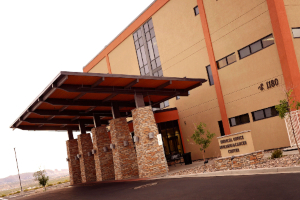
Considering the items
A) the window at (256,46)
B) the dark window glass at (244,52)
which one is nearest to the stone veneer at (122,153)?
the dark window glass at (244,52)

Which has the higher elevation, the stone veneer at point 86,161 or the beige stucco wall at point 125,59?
the beige stucco wall at point 125,59

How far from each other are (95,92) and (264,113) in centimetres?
1178

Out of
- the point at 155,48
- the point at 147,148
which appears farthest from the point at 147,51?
the point at 147,148

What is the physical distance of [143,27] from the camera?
31.7 metres

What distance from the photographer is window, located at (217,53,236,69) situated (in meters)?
22.4

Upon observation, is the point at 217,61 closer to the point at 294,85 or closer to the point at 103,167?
the point at 294,85

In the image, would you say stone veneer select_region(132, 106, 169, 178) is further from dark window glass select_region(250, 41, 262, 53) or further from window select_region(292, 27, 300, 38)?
window select_region(292, 27, 300, 38)

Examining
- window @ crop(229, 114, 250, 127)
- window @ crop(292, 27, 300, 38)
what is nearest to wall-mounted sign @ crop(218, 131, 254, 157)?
window @ crop(229, 114, 250, 127)

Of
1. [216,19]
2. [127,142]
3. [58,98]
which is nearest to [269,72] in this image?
[216,19]

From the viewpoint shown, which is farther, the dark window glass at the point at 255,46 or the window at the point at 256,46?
the dark window glass at the point at 255,46

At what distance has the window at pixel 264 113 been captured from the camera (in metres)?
20.0

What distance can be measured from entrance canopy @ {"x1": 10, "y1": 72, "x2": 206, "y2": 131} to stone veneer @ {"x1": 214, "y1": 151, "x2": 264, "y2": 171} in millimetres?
7330

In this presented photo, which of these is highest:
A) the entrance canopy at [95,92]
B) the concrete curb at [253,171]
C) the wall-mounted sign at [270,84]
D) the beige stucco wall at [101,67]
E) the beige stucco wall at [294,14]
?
the beige stucco wall at [101,67]

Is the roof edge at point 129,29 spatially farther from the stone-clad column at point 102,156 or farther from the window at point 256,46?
the stone-clad column at point 102,156
